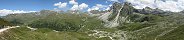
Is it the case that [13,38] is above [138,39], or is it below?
above

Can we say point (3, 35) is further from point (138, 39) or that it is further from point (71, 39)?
point (138, 39)

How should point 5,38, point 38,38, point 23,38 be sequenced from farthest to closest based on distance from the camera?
point 38,38, point 23,38, point 5,38

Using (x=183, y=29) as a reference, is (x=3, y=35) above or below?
above

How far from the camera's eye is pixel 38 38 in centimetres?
12362

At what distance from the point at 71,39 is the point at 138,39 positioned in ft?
172

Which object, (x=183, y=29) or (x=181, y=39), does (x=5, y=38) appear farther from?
Result: (x=183, y=29)

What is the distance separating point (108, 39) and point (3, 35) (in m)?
96.7

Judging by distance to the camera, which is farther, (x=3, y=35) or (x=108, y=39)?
(x=108, y=39)

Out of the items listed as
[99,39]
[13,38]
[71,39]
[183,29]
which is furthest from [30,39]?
[183,29]

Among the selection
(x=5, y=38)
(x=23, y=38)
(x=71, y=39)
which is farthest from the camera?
(x=71, y=39)

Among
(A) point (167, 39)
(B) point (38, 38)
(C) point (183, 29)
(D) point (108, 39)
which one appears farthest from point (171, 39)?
(B) point (38, 38)

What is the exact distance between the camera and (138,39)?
610 ft

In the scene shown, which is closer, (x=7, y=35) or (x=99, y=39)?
(x=7, y=35)

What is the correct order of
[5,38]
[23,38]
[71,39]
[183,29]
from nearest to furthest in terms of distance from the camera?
[5,38]
[23,38]
[71,39]
[183,29]
